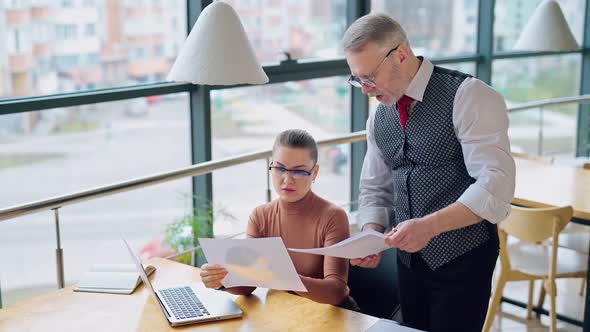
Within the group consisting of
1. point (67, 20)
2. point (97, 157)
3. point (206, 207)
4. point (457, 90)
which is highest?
point (67, 20)

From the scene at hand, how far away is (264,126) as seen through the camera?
15.2 feet

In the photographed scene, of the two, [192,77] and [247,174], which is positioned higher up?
[192,77]

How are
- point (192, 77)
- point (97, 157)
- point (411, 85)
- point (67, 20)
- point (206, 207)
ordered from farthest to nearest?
point (206, 207) < point (97, 157) < point (67, 20) < point (411, 85) < point (192, 77)

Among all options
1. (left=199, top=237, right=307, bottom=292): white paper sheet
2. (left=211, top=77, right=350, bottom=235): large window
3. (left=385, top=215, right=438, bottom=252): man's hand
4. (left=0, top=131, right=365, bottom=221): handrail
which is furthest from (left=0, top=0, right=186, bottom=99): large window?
(left=385, top=215, right=438, bottom=252): man's hand

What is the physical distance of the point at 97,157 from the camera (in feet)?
12.8

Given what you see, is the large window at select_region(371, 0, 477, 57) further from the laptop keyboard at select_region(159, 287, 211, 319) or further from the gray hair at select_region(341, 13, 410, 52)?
the laptop keyboard at select_region(159, 287, 211, 319)

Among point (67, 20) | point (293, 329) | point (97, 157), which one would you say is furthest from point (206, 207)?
point (293, 329)

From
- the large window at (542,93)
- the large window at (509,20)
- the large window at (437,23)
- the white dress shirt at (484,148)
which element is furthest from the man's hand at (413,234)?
the large window at (509,20)

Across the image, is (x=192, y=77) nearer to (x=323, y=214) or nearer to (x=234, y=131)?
(x=323, y=214)

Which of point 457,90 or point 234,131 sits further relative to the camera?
point 234,131

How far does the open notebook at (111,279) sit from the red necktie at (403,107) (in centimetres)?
93

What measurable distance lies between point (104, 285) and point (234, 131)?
2241mm

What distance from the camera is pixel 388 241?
6.49 ft

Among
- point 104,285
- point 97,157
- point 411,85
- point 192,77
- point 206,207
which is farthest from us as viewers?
point 206,207
